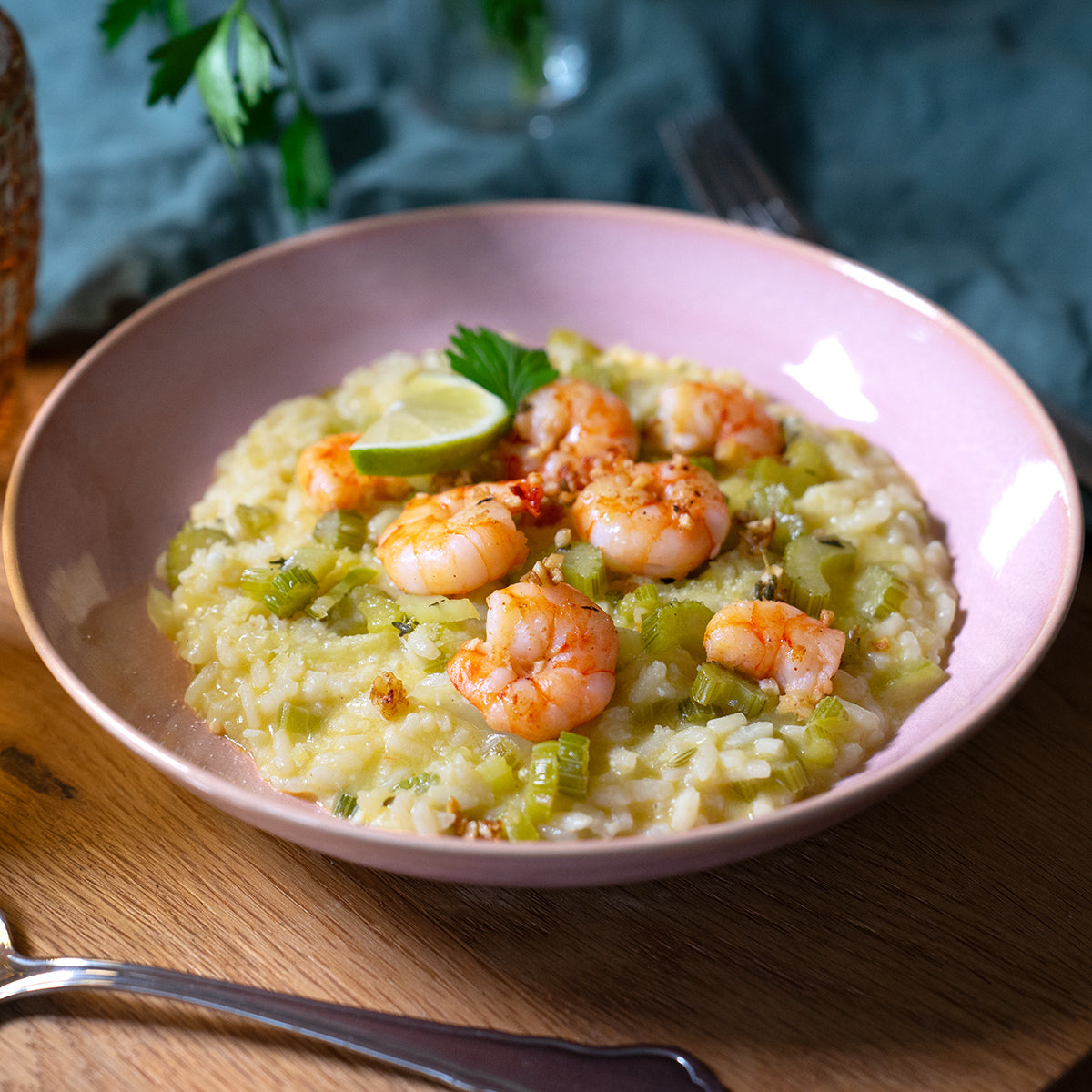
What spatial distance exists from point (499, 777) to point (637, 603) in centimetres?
60

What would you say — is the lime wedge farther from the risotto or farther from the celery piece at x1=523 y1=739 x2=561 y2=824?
the celery piece at x1=523 y1=739 x2=561 y2=824

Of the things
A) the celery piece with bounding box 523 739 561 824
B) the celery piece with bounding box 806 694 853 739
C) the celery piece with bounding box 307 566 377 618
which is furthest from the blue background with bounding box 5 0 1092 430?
the celery piece with bounding box 523 739 561 824

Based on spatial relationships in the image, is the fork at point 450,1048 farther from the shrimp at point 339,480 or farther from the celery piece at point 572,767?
the shrimp at point 339,480

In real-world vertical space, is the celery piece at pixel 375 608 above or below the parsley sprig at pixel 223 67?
below

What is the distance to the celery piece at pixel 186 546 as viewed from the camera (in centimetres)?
316

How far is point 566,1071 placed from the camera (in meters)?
2.16

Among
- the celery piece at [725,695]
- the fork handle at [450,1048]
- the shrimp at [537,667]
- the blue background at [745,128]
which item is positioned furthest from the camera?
the blue background at [745,128]

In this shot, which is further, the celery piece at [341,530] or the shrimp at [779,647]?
the celery piece at [341,530]

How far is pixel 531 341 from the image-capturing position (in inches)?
162

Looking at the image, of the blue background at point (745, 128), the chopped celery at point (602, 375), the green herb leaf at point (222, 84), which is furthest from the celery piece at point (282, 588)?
the blue background at point (745, 128)

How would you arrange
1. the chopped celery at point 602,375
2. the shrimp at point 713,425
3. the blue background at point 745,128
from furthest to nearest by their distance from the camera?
the blue background at point 745,128 < the chopped celery at point 602,375 < the shrimp at point 713,425

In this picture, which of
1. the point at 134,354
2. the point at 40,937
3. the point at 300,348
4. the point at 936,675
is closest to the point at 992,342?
the point at 936,675

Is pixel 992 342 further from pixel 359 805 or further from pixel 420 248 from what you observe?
pixel 359 805

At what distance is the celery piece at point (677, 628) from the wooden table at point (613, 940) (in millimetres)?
518
